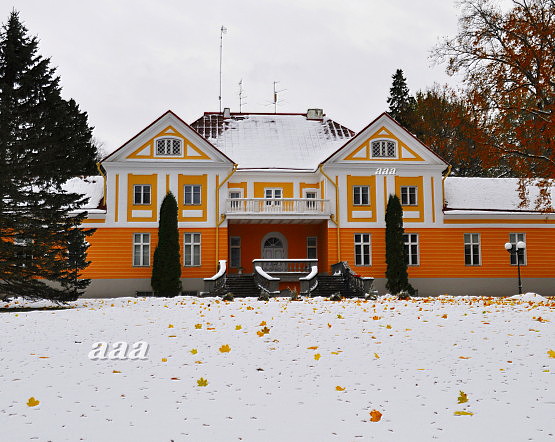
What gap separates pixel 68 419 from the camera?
5.63m

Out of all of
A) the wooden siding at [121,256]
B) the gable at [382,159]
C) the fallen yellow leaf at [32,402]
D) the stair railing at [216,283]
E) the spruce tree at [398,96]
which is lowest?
the fallen yellow leaf at [32,402]

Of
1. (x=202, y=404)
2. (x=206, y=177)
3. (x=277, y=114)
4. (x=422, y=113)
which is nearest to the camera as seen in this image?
(x=202, y=404)

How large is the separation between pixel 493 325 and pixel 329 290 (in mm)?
15017

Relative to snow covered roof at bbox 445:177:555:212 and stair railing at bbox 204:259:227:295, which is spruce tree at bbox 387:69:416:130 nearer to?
snow covered roof at bbox 445:177:555:212

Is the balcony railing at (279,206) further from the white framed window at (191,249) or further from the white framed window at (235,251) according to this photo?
the white framed window at (235,251)

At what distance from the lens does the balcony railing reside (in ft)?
95.3

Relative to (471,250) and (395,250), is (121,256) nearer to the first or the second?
(395,250)

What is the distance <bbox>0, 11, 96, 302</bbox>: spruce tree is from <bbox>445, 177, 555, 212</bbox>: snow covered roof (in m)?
20.5

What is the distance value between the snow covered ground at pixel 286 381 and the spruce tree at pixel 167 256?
1539 centimetres

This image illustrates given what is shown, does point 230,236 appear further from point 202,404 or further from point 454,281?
point 202,404

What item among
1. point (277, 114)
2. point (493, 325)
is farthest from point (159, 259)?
point (493, 325)

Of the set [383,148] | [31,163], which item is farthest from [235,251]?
[31,163]

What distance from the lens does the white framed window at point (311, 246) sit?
31.7 metres

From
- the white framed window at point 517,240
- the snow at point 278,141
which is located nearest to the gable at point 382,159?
the snow at point 278,141
